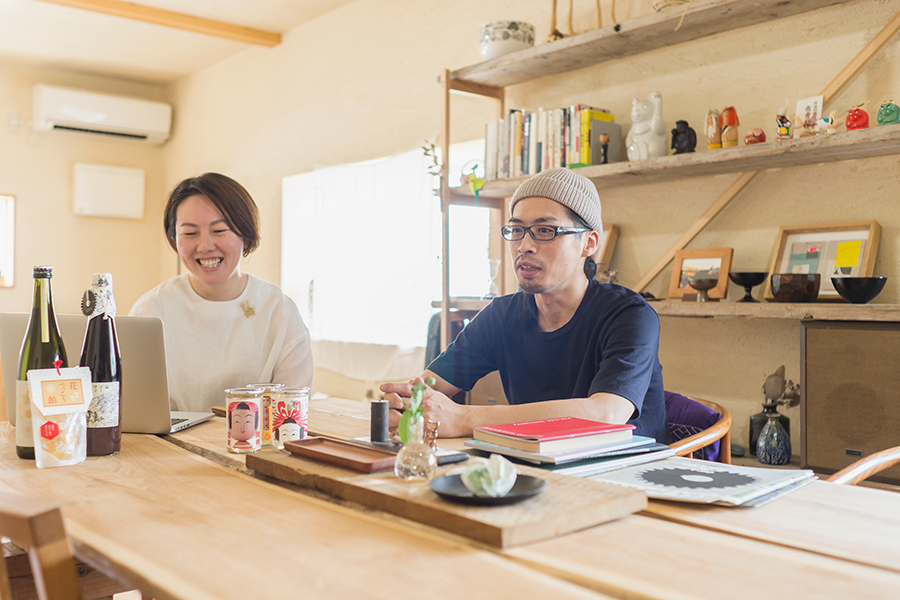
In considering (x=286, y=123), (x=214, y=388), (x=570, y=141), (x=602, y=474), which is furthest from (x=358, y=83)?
(x=602, y=474)

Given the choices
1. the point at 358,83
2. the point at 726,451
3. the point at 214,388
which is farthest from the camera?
the point at 358,83

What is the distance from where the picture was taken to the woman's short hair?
222 cm

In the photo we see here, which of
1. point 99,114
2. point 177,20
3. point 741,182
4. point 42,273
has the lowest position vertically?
point 42,273

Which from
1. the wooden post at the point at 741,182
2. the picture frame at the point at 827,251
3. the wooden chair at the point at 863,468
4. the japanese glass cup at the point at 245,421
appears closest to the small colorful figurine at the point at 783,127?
the wooden post at the point at 741,182

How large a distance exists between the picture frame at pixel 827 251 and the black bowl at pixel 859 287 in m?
0.14

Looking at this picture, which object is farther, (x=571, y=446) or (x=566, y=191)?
(x=566, y=191)

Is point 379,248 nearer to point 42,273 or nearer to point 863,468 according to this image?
point 42,273

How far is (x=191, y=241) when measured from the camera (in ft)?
7.26

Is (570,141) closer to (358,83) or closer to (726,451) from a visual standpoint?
(726,451)

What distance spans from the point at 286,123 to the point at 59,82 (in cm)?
243

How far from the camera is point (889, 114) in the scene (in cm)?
208

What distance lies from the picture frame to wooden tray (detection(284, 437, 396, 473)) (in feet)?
5.69

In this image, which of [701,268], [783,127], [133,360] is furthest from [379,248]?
[133,360]

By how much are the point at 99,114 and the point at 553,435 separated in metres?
Result: 6.04
